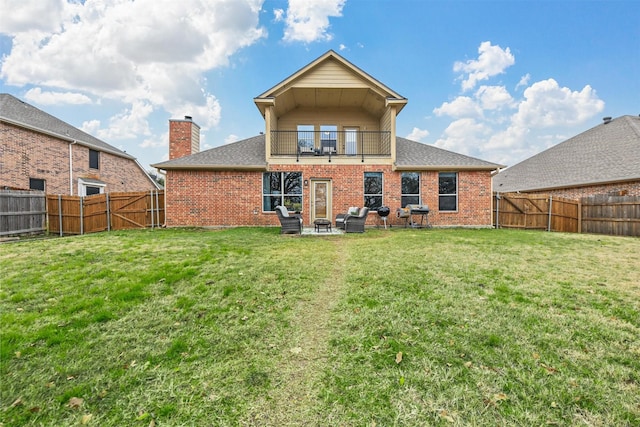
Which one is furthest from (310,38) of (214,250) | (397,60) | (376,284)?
(376,284)

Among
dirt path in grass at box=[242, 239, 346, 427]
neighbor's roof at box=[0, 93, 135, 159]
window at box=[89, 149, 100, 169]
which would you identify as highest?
neighbor's roof at box=[0, 93, 135, 159]

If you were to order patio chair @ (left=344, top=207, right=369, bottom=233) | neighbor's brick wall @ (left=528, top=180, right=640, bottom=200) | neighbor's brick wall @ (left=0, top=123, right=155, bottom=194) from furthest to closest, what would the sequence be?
neighbor's brick wall @ (left=0, top=123, right=155, bottom=194) → neighbor's brick wall @ (left=528, top=180, right=640, bottom=200) → patio chair @ (left=344, top=207, right=369, bottom=233)

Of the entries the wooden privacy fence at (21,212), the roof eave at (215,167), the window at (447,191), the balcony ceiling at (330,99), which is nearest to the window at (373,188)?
the window at (447,191)

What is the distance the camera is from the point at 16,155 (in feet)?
45.1

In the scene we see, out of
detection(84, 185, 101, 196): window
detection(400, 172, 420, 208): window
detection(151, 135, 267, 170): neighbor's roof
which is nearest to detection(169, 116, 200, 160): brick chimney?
detection(151, 135, 267, 170): neighbor's roof

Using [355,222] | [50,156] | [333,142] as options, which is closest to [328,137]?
[333,142]

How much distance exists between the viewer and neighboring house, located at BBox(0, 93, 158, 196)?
1361cm

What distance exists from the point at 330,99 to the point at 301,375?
1330 centimetres

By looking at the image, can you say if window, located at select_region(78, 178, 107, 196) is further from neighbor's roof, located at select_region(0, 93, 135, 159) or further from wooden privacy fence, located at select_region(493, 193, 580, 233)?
wooden privacy fence, located at select_region(493, 193, 580, 233)

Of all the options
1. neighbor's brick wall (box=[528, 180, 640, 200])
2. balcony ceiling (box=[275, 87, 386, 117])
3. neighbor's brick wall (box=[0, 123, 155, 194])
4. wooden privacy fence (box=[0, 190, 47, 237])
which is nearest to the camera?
wooden privacy fence (box=[0, 190, 47, 237])

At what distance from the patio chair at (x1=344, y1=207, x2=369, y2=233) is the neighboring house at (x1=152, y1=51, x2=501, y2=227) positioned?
2.11 m

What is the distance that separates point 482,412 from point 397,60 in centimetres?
1702

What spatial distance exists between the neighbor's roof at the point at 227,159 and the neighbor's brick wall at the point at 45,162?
25.8ft

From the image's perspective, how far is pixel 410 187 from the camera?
12.9 metres
